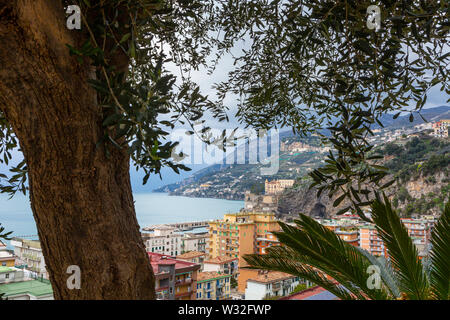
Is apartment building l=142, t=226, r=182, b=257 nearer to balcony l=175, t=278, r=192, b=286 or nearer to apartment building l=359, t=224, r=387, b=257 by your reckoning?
balcony l=175, t=278, r=192, b=286

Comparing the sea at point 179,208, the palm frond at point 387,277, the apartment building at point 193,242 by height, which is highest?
the sea at point 179,208

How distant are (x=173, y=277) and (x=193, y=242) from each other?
2.55 meters

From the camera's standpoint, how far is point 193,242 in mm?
6324

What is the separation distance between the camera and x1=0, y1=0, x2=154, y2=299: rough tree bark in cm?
89

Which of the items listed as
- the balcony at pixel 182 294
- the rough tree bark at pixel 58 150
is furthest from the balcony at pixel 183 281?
the rough tree bark at pixel 58 150

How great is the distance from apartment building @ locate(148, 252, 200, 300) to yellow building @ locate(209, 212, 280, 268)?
2.21 feet

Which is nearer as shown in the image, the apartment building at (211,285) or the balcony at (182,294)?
the balcony at (182,294)

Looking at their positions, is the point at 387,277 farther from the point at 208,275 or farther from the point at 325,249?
the point at 208,275

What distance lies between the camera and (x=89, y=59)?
3.18 ft

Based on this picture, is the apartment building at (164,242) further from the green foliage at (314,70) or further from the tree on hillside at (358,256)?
the green foliage at (314,70)

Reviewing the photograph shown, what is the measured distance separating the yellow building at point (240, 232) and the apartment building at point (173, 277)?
673 mm

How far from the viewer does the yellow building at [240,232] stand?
416 cm

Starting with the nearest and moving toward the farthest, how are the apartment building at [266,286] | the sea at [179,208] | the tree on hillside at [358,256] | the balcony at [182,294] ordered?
the tree on hillside at [358,256] → the sea at [179,208] → the balcony at [182,294] → the apartment building at [266,286]

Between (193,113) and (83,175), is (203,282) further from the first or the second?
(83,175)
